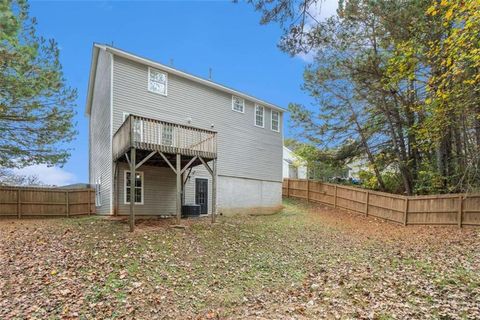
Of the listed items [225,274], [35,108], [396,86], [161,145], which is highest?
[396,86]

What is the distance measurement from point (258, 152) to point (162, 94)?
6.91 metres

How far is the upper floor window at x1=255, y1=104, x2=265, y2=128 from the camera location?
18500 millimetres

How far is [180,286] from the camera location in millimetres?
6246

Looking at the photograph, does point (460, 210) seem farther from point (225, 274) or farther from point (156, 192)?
point (156, 192)

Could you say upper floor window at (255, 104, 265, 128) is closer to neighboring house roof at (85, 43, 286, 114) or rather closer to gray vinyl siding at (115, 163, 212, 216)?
neighboring house roof at (85, 43, 286, 114)

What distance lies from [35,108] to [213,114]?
27.2 ft

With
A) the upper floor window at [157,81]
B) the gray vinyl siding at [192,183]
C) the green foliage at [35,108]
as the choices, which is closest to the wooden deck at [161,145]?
the gray vinyl siding at [192,183]

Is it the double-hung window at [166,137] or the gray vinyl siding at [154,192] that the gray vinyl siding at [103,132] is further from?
the double-hung window at [166,137]

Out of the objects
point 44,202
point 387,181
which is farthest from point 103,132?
point 387,181

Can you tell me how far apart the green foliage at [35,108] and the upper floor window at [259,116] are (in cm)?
997

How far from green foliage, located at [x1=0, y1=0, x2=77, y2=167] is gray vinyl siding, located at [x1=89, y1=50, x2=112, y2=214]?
1383 mm

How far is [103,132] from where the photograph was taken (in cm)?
1434

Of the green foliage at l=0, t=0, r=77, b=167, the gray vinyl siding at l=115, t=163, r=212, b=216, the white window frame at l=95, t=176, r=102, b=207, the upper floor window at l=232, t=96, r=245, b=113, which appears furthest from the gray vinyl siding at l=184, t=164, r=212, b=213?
the green foliage at l=0, t=0, r=77, b=167

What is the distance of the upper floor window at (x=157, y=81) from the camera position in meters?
14.0
